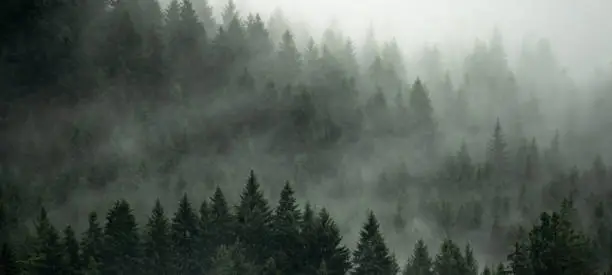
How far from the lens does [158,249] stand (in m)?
73.2

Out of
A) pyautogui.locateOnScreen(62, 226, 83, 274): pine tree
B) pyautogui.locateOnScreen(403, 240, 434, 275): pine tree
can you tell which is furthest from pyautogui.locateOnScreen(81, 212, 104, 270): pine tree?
pyautogui.locateOnScreen(403, 240, 434, 275): pine tree

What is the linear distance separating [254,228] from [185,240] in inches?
284

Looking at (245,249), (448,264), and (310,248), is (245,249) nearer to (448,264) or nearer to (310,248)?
(310,248)

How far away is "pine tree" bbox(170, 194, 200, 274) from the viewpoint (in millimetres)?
73812

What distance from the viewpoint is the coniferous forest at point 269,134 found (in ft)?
387

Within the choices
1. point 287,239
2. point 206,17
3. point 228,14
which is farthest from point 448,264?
point 228,14

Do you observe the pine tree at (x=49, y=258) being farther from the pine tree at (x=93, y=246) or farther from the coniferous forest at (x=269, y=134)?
the coniferous forest at (x=269, y=134)

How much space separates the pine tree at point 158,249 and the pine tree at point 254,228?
24.1 feet

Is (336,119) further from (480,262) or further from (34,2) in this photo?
(34,2)

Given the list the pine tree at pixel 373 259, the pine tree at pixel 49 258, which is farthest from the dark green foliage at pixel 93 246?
the pine tree at pixel 373 259

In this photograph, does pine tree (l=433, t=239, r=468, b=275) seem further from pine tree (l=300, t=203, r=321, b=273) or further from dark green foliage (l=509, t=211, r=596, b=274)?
pine tree (l=300, t=203, r=321, b=273)

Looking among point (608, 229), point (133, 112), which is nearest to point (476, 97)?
point (608, 229)

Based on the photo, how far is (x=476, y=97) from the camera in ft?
527

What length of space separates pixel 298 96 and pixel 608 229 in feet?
193
